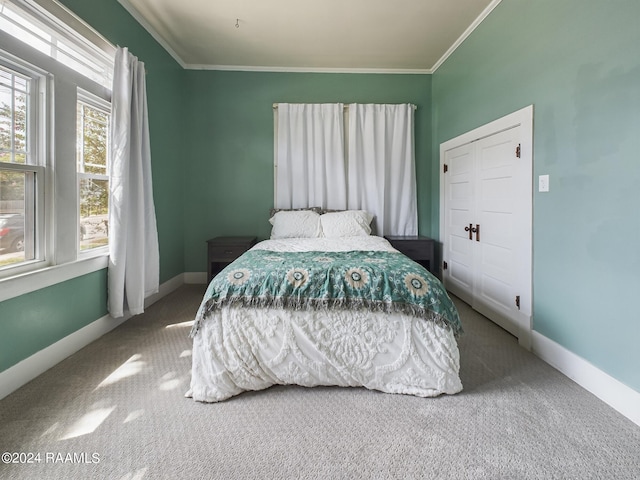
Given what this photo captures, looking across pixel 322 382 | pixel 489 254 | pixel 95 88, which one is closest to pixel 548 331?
pixel 489 254

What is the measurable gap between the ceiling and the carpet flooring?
2993mm

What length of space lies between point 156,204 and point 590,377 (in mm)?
3876

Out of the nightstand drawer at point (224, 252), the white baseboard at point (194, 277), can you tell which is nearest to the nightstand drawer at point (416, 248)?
the nightstand drawer at point (224, 252)

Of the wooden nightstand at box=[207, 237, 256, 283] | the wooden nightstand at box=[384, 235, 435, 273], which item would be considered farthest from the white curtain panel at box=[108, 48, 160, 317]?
the wooden nightstand at box=[384, 235, 435, 273]

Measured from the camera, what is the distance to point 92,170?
2.46m

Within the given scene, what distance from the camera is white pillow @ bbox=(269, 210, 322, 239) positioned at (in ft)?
11.4

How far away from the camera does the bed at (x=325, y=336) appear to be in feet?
5.44

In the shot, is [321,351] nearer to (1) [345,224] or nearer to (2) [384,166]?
(1) [345,224]

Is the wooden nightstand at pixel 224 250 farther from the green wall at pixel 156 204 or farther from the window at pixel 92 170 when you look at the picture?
the window at pixel 92 170

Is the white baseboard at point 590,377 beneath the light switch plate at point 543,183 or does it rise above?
beneath

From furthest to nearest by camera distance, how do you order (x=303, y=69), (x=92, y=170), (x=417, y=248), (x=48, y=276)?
(x=303, y=69)
(x=417, y=248)
(x=92, y=170)
(x=48, y=276)

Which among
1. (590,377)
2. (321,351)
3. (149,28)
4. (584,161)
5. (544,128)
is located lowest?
(590,377)

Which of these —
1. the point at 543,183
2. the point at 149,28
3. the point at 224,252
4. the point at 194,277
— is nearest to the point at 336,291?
the point at 543,183

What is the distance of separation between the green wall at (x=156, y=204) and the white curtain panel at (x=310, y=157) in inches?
49.3
